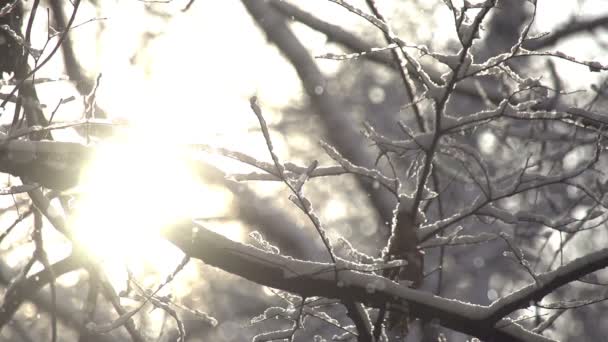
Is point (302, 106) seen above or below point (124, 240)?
above

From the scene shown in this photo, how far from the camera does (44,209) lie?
2.29 m

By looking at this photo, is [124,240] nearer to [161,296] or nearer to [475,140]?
[161,296]

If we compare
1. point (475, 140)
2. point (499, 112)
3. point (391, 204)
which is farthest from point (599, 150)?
point (475, 140)

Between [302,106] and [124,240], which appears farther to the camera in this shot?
[302,106]

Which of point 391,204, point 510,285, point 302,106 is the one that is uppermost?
point 302,106

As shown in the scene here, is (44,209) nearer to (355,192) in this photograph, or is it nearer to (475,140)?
(475,140)

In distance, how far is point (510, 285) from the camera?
24.1 ft

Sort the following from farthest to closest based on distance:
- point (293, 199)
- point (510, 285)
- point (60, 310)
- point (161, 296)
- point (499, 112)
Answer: point (510, 285)
point (60, 310)
point (161, 296)
point (499, 112)
point (293, 199)

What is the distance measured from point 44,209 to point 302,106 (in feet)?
18.1

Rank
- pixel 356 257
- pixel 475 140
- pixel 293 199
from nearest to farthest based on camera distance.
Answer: pixel 293 199, pixel 356 257, pixel 475 140

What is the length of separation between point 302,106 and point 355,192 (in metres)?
1.09

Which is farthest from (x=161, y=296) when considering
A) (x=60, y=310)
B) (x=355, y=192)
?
(x=355, y=192)

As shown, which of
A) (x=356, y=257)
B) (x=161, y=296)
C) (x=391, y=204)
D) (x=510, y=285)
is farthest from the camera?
(x=510, y=285)

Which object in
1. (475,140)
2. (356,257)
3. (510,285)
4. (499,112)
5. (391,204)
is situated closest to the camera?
(499,112)
